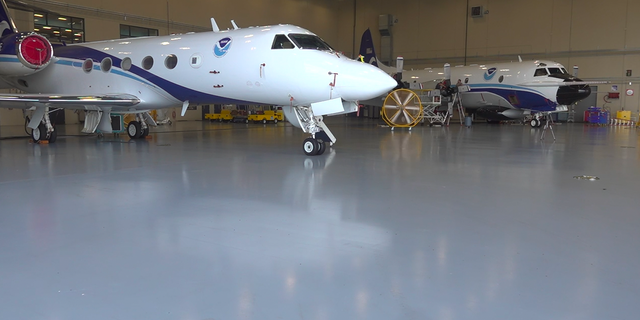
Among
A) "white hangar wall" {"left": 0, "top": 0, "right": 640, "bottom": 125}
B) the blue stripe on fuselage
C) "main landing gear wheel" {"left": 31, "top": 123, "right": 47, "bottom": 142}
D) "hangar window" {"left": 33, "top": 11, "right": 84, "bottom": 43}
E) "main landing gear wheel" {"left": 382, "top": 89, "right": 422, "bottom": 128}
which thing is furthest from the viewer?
"white hangar wall" {"left": 0, "top": 0, "right": 640, "bottom": 125}

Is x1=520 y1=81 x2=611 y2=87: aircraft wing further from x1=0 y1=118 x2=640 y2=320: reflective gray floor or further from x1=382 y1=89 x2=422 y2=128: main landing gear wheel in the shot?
x1=0 y1=118 x2=640 y2=320: reflective gray floor

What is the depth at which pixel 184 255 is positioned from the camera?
3363 millimetres

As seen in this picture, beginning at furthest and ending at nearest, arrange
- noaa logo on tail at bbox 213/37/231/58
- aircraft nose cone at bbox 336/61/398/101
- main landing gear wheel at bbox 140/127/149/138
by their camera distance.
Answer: main landing gear wheel at bbox 140/127/149/138 < noaa logo on tail at bbox 213/37/231/58 < aircraft nose cone at bbox 336/61/398/101

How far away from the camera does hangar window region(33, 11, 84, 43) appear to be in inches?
869

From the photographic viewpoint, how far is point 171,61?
36.4 ft

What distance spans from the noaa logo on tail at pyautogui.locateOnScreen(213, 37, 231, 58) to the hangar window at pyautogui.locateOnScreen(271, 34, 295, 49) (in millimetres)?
1252

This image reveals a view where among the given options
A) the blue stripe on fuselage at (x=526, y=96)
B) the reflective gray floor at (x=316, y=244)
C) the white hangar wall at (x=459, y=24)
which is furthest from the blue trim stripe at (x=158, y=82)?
the blue stripe on fuselage at (x=526, y=96)

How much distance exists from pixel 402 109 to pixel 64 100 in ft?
42.9

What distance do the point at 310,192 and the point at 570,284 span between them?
3.39 meters

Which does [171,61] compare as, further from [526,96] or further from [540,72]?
[540,72]

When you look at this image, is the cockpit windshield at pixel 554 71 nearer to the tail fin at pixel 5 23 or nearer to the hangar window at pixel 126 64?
the hangar window at pixel 126 64

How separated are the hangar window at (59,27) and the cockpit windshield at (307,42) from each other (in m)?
18.0

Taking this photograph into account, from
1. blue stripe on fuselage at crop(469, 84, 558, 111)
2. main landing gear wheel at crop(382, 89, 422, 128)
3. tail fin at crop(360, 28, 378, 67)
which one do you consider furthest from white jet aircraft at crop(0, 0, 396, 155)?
tail fin at crop(360, 28, 378, 67)

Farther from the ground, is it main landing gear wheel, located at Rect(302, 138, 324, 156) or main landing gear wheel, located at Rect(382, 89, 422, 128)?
main landing gear wheel, located at Rect(382, 89, 422, 128)
